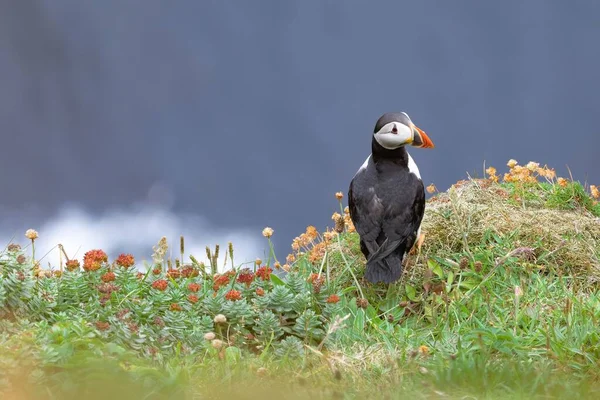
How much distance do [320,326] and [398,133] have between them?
2.30 metres

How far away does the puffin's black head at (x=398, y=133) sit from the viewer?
21.7 ft

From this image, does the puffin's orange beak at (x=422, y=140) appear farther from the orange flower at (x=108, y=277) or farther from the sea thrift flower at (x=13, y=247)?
the sea thrift flower at (x=13, y=247)

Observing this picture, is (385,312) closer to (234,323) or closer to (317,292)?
(317,292)

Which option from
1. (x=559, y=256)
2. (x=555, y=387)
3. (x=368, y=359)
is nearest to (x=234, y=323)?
(x=368, y=359)

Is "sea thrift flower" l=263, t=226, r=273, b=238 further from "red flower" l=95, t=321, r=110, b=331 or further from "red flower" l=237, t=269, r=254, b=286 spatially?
"red flower" l=95, t=321, r=110, b=331

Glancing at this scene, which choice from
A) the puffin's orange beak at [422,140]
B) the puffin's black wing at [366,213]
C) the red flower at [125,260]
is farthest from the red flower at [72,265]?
the puffin's orange beak at [422,140]

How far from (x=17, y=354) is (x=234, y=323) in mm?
1911

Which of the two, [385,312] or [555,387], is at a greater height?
[385,312]

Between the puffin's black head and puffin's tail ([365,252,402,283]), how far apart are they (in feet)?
3.65

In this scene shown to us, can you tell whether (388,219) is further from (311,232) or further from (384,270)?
(311,232)

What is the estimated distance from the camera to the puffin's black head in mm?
6629

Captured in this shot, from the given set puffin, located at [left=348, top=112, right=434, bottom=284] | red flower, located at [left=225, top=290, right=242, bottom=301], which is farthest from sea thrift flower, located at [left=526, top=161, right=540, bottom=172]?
red flower, located at [left=225, top=290, right=242, bottom=301]

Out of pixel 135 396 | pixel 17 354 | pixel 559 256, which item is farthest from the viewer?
pixel 559 256

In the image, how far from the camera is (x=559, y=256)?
7461mm
